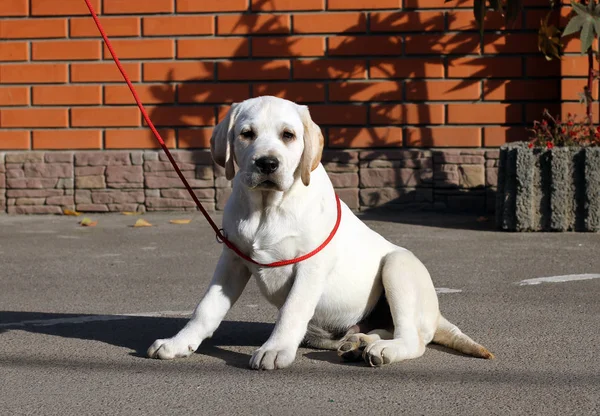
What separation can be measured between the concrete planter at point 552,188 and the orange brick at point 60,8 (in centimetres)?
→ 426

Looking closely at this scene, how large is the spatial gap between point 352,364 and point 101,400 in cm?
105

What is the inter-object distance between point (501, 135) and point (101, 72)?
3.86 m

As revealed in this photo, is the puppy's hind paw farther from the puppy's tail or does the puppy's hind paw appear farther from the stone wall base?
the stone wall base

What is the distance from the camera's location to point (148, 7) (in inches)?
383

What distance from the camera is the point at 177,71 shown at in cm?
976

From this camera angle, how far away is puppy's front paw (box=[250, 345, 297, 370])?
391 centimetres

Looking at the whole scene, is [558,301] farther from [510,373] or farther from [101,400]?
[101,400]

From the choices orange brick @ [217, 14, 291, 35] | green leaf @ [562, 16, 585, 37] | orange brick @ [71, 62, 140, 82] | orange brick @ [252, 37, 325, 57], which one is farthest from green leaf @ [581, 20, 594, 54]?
orange brick @ [71, 62, 140, 82]

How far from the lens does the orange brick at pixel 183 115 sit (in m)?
9.75

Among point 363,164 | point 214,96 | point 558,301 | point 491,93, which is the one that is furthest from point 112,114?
point 558,301

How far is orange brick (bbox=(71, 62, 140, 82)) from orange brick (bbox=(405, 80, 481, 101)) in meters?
2.62

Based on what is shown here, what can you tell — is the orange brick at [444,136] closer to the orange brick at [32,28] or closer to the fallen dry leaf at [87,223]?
the fallen dry leaf at [87,223]

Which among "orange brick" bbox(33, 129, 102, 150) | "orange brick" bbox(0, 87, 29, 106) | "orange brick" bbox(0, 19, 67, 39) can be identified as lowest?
"orange brick" bbox(33, 129, 102, 150)

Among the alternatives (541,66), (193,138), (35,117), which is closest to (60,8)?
(35,117)
